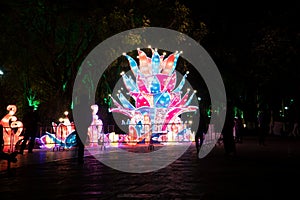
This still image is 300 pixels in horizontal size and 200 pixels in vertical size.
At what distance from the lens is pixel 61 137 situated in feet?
77.6

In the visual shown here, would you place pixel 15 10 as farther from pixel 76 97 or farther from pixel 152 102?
pixel 152 102

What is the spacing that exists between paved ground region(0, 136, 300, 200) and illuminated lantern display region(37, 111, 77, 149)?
811cm

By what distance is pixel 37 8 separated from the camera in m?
27.9

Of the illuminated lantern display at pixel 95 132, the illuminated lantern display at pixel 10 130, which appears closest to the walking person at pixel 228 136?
the illuminated lantern display at pixel 95 132

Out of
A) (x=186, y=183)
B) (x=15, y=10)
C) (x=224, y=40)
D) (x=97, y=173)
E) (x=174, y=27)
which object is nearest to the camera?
(x=186, y=183)

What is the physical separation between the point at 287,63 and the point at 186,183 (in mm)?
18875

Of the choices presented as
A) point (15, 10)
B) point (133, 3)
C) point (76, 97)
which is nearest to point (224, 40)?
point (133, 3)

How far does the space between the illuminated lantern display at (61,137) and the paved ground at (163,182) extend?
26.6ft

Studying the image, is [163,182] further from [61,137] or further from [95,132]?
[95,132]

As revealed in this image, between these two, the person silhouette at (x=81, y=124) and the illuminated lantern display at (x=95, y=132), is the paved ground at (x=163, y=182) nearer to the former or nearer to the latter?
the person silhouette at (x=81, y=124)

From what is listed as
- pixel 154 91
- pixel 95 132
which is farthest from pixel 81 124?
pixel 154 91

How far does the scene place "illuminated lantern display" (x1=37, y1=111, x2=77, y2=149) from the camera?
933 inches

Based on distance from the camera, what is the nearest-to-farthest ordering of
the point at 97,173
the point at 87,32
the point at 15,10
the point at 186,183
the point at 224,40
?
the point at 186,183 → the point at 97,173 → the point at 15,10 → the point at 87,32 → the point at 224,40

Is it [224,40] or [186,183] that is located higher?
[224,40]
